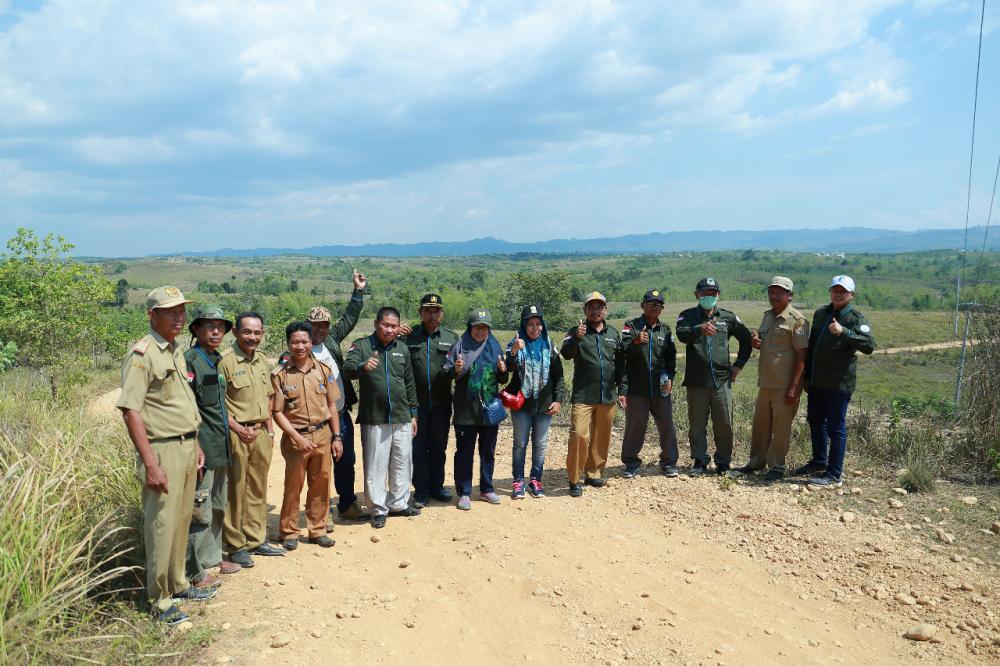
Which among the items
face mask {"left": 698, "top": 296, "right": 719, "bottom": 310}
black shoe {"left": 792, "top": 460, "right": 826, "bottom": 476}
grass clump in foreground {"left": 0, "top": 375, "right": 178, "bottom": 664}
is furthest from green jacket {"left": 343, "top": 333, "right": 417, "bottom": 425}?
black shoe {"left": 792, "top": 460, "right": 826, "bottom": 476}

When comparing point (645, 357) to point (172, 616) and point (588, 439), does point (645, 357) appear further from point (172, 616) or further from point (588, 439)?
point (172, 616)

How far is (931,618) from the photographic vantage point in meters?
4.19

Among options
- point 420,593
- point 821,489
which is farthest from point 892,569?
point 420,593

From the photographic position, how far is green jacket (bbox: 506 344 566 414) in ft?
20.0

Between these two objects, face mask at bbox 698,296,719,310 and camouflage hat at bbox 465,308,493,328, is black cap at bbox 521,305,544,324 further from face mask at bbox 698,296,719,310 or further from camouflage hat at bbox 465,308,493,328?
face mask at bbox 698,296,719,310

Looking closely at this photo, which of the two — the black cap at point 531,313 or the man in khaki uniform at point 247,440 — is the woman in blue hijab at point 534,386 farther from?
the man in khaki uniform at point 247,440

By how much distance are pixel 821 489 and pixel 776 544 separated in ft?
4.45

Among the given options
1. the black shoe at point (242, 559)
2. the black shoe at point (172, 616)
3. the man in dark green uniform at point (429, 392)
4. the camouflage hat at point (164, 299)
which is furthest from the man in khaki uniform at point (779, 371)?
the black shoe at point (172, 616)

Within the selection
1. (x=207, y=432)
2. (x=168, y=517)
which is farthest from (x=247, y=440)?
(x=168, y=517)

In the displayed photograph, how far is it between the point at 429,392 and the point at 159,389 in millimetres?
2464

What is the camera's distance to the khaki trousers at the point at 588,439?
6391mm

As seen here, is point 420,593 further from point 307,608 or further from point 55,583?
point 55,583

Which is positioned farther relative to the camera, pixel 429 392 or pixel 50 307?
pixel 50 307

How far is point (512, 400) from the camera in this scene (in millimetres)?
6035
